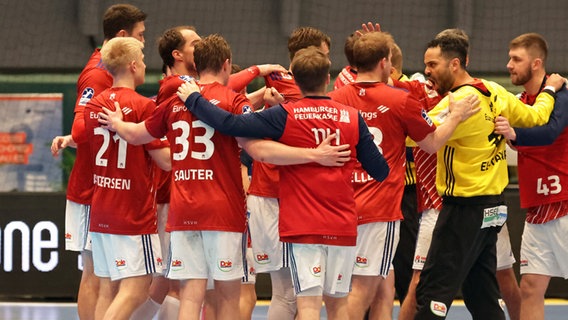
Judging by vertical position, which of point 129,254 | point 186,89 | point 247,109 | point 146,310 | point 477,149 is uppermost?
point 186,89

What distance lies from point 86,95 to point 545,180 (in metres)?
3.20

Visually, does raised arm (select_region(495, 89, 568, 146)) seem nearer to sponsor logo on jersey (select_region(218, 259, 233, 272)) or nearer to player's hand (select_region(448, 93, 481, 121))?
player's hand (select_region(448, 93, 481, 121))

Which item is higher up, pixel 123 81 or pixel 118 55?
pixel 118 55

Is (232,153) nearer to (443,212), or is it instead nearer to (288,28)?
(443,212)

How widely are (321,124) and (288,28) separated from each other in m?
6.89

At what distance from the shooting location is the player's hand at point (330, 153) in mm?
6000

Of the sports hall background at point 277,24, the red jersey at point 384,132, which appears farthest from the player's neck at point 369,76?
the sports hall background at point 277,24

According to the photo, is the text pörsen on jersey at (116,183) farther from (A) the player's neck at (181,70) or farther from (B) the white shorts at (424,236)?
(B) the white shorts at (424,236)

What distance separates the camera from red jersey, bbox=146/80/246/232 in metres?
6.29

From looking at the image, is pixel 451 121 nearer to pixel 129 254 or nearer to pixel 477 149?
pixel 477 149

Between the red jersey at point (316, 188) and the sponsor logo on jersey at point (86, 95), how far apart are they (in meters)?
1.72

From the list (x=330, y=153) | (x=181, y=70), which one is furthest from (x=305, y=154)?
(x=181, y=70)

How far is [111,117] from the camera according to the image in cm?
654

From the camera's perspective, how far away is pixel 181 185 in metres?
6.35
